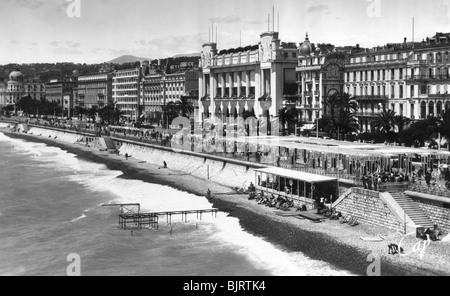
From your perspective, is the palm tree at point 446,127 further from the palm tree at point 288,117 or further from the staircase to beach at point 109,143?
the staircase to beach at point 109,143

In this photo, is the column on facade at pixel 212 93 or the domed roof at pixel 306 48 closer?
the domed roof at pixel 306 48

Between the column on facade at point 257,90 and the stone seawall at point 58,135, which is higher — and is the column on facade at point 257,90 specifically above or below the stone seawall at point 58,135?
above

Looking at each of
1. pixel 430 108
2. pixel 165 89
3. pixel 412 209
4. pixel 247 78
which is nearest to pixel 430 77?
pixel 430 108

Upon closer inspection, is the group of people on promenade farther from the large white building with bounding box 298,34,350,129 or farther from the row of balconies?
the large white building with bounding box 298,34,350,129

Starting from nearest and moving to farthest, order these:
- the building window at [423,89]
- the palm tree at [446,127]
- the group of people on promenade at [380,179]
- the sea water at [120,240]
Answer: the sea water at [120,240]
the group of people on promenade at [380,179]
the palm tree at [446,127]
the building window at [423,89]

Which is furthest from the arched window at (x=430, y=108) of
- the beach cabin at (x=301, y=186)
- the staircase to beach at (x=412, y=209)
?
the staircase to beach at (x=412, y=209)

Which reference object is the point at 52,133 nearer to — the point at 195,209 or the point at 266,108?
the point at 266,108

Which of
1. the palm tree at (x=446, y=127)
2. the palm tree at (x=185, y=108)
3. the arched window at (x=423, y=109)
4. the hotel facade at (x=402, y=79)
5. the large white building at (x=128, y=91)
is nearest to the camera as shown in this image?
the palm tree at (x=446, y=127)
